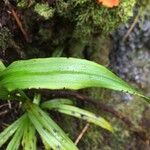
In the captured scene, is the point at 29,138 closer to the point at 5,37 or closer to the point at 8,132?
the point at 8,132

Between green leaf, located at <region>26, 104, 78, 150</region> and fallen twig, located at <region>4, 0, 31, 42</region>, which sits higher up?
fallen twig, located at <region>4, 0, 31, 42</region>

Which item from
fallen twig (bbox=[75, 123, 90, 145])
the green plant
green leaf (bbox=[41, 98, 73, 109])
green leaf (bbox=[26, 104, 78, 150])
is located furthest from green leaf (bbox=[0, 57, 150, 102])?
fallen twig (bbox=[75, 123, 90, 145])

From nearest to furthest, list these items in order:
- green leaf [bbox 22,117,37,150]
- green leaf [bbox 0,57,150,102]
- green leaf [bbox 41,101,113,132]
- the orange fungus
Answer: green leaf [bbox 0,57,150,102], the orange fungus, green leaf [bbox 22,117,37,150], green leaf [bbox 41,101,113,132]

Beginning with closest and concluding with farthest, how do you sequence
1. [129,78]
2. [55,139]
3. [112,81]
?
[112,81] → [55,139] → [129,78]

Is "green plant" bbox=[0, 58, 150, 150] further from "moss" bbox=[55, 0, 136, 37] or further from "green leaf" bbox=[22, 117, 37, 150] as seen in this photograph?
"moss" bbox=[55, 0, 136, 37]

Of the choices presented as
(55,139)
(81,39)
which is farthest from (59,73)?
(81,39)

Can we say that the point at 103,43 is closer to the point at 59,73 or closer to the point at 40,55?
the point at 40,55
